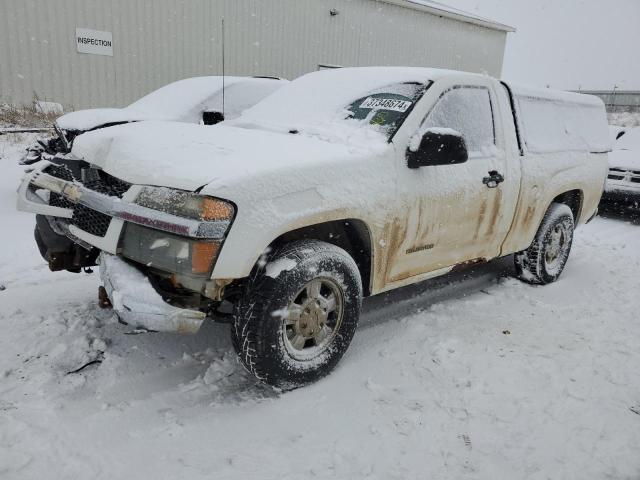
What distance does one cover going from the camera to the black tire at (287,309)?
2568 mm

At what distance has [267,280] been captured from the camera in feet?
8.39

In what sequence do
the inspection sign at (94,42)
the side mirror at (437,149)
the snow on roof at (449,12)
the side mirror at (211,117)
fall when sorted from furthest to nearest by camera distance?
the snow on roof at (449,12), the inspection sign at (94,42), the side mirror at (211,117), the side mirror at (437,149)

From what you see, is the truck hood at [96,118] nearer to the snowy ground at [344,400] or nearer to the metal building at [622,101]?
the snowy ground at [344,400]

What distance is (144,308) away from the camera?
2.36 meters

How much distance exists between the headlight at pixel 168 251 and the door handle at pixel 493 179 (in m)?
2.15

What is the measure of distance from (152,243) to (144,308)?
1.03 ft

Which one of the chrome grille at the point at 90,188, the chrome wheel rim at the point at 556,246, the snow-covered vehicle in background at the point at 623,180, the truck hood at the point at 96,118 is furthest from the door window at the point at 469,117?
the snow-covered vehicle in background at the point at 623,180

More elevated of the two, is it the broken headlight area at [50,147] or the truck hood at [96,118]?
the truck hood at [96,118]

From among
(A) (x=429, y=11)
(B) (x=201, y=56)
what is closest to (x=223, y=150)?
(B) (x=201, y=56)

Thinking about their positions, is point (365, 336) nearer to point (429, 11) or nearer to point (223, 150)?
point (223, 150)

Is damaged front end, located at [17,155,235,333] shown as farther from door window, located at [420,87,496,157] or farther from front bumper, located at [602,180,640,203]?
front bumper, located at [602,180,640,203]

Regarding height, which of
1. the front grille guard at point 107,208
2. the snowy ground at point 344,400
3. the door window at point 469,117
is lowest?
the snowy ground at point 344,400

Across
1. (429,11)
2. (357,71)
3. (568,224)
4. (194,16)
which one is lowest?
(568,224)

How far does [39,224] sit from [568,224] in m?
4.55
